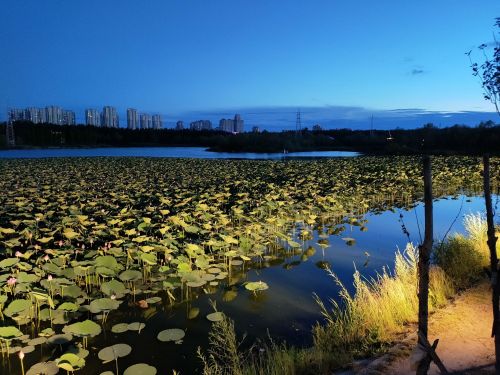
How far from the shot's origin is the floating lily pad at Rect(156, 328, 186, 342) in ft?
12.5

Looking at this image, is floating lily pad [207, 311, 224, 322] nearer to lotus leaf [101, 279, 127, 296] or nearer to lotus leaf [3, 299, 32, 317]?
lotus leaf [101, 279, 127, 296]

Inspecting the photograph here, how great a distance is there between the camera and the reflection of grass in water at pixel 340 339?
3.04 metres

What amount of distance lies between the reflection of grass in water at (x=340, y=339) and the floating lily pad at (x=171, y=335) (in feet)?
1.03

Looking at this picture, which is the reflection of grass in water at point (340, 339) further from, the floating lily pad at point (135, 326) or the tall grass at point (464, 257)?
the floating lily pad at point (135, 326)

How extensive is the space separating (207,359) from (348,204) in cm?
811

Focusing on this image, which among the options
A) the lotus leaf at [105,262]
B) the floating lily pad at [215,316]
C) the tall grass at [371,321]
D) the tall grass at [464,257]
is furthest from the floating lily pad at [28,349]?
the tall grass at [464,257]

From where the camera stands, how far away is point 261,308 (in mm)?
4762

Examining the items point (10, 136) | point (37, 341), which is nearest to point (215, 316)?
point (37, 341)

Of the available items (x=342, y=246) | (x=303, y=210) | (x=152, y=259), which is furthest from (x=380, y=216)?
(x=152, y=259)

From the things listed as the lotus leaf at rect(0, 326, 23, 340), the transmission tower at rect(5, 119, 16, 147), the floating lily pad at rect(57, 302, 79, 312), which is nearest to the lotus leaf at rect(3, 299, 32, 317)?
the floating lily pad at rect(57, 302, 79, 312)

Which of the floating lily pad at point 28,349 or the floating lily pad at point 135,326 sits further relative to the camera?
the floating lily pad at point 135,326

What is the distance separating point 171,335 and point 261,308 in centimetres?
129

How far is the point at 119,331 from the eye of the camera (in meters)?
3.90

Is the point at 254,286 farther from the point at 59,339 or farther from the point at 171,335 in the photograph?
the point at 59,339
